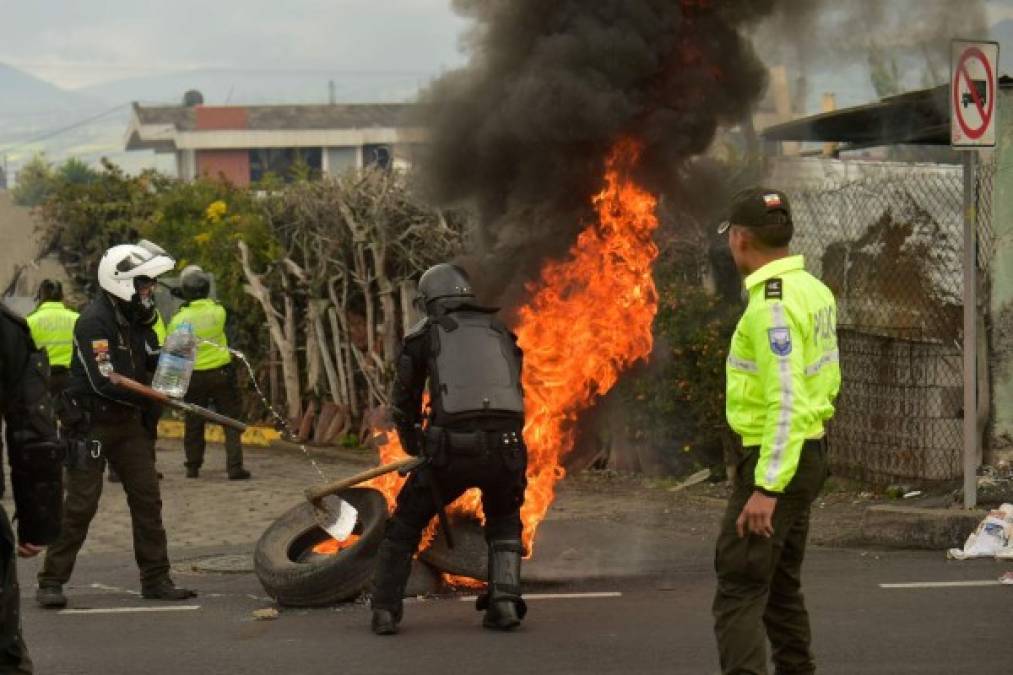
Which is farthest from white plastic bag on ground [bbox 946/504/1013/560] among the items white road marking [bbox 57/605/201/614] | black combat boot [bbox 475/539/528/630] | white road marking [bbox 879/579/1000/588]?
white road marking [bbox 57/605/201/614]

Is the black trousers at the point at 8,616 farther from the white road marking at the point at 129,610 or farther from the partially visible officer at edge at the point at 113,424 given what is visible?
the partially visible officer at edge at the point at 113,424

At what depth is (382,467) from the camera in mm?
7977

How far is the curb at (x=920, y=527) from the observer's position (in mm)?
9469

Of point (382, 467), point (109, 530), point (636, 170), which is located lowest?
point (109, 530)

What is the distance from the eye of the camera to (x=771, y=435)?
209 inches

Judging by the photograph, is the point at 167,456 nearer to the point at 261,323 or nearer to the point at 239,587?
the point at 261,323

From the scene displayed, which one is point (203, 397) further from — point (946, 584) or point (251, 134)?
point (251, 134)

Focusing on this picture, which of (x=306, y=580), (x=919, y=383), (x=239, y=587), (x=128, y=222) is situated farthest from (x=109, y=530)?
(x=128, y=222)

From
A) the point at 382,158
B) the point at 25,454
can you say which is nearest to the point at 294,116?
the point at 382,158

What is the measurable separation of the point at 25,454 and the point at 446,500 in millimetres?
2910

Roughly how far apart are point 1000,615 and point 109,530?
670 cm

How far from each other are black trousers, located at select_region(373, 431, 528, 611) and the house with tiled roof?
5451 cm

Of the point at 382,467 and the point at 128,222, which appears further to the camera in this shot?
the point at 128,222

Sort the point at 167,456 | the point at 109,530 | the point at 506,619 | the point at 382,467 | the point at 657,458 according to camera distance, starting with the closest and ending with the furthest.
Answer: the point at 506,619, the point at 382,467, the point at 109,530, the point at 657,458, the point at 167,456
